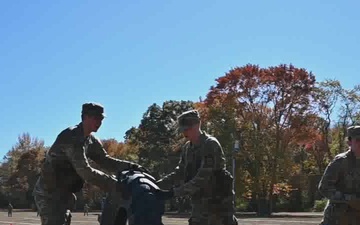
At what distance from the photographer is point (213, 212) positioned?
6391 millimetres

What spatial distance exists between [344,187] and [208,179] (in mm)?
1406

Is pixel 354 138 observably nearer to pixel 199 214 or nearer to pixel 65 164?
pixel 199 214

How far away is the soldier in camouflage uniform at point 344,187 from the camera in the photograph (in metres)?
6.12

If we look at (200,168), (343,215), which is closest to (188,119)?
(200,168)

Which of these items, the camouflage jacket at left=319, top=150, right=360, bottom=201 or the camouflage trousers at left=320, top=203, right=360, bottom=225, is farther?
the camouflage jacket at left=319, top=150, right=360, bottom=201

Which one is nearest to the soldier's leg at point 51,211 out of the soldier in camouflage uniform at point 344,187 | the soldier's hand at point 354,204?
the soldier in camouflage uniform at point 344,187

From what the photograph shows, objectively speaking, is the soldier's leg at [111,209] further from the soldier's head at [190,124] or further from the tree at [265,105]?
the tree at [265,105]

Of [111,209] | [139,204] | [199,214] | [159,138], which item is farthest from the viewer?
[159,138]

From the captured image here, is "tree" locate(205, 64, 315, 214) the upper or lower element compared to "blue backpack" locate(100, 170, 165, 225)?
upper

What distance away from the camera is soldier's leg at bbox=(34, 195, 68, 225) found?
6.11 meters

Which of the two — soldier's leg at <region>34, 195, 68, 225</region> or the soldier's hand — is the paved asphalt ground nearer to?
the soldier's hand

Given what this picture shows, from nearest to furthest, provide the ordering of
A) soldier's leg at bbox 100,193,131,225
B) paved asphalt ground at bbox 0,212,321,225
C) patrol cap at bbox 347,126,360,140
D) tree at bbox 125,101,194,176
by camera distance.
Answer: soldier's leg at bbox 100,193,131,225 < patrol cap at bbox 347,126,360,140 < paved asphalt ground at bbox 0,212,321,225 < tree at bbox 125,101,194,176

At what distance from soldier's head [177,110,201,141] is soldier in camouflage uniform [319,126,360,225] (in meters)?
1.41

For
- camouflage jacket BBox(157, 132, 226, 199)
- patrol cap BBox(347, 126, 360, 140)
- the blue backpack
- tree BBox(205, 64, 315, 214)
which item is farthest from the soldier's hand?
tree BBox(205, 64, 315, 214)
